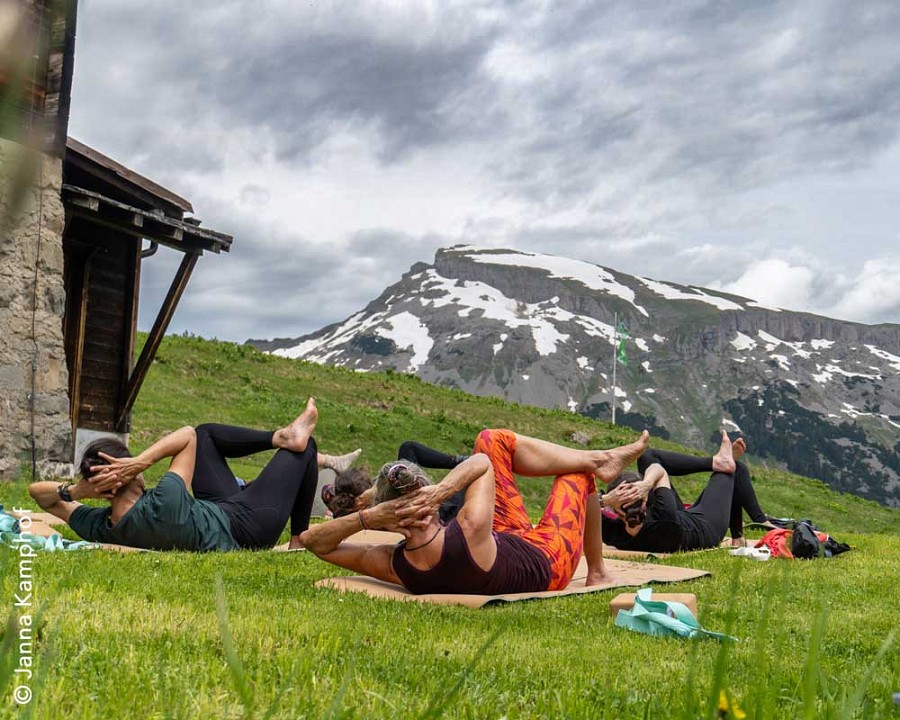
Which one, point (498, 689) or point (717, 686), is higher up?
point (717, 686)

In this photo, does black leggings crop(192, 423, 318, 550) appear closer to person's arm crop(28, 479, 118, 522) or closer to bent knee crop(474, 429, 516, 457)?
person's arm crop(28, 479, 118, 522)

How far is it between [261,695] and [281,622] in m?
1.10

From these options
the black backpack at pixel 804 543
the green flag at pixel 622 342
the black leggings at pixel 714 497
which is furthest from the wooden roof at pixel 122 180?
the green flag at pixel 622 342

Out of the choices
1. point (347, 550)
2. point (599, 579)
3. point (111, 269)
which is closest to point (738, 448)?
point (599, 579)

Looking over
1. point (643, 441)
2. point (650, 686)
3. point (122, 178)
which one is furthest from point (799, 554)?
point (122, 178)

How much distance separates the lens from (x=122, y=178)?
13195mm

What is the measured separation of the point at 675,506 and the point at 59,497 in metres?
6.10

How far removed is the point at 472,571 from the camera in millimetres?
5297

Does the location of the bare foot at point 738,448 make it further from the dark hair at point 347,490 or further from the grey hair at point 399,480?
the grey hair at point 399,480

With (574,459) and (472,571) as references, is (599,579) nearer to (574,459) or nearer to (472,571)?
(574,459)

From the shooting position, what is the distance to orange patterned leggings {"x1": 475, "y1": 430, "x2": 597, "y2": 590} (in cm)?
598

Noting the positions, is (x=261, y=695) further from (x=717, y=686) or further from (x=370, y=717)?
(x=717, y=686)

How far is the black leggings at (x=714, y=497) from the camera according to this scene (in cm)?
977

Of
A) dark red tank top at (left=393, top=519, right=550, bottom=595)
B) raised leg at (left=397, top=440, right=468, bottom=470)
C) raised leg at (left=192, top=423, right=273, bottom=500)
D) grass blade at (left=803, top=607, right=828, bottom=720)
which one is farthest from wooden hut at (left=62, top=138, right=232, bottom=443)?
grass blade at (left=803, top=607, right=828, bottom=720)
